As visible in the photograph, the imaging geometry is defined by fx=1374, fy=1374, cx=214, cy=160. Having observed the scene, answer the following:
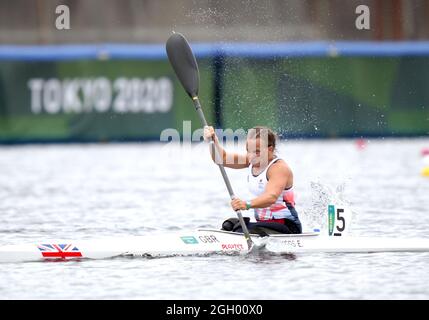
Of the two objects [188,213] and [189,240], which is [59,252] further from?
[188,213]

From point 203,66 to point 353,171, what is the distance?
13.1ft

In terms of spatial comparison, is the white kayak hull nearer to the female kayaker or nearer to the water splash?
the female kayaker

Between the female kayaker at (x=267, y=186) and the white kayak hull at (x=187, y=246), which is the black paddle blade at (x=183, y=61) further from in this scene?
the white kayak hull at (x=187, y=246)

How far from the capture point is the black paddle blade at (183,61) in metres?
13.1

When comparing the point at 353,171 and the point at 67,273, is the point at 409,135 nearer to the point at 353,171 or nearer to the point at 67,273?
the point at 353,171

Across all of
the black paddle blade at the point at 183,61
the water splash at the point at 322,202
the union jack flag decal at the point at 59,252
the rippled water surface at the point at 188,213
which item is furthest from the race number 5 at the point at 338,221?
the union jack flag decal at the point at 59,252

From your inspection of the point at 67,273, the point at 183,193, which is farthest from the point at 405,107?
the point at 67,273

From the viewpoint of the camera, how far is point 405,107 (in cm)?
2433

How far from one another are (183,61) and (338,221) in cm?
214

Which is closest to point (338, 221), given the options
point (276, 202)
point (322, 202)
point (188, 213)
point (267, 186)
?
point (322, 202)

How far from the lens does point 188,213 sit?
16016 millimetres

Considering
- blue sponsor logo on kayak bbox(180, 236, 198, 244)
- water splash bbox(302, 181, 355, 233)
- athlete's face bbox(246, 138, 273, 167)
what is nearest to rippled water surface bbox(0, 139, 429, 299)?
water splash bbox(302, 181, 355, 233)
